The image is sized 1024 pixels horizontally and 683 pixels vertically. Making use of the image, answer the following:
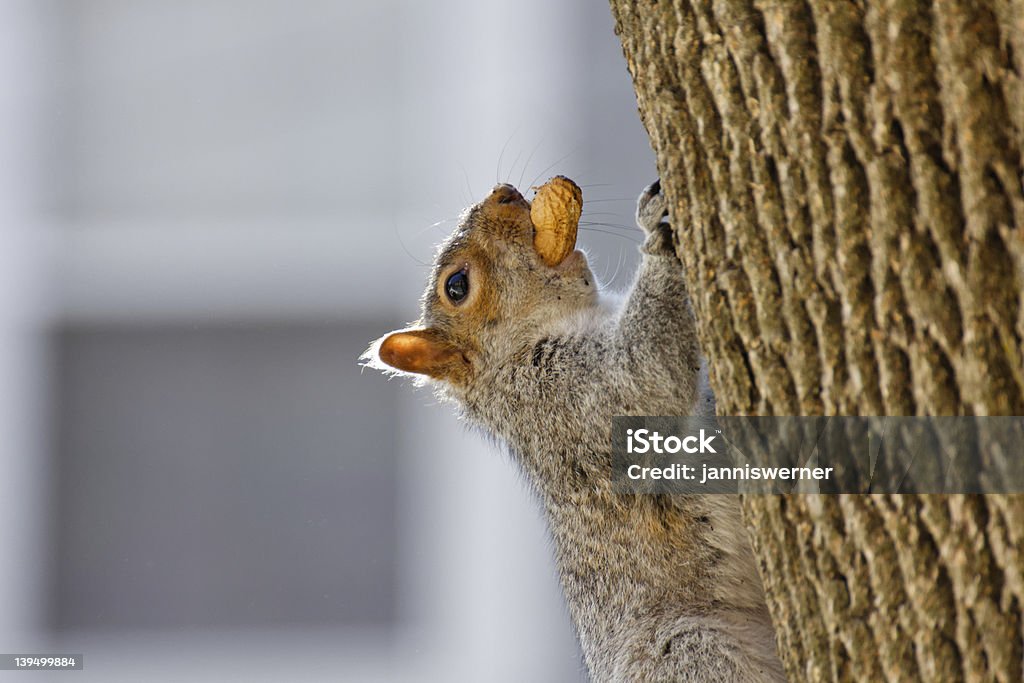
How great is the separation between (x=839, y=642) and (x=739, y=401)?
0.34 m

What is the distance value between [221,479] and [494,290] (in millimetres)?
3123

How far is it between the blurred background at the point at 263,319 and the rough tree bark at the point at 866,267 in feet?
12.3

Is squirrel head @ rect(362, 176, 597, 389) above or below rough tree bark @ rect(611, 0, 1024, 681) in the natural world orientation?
above

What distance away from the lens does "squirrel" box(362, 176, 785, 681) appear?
7.63 feet

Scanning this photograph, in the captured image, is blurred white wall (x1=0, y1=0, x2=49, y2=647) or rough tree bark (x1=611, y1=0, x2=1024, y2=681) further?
blurred white wall (x1=0, y1=0, x2=49, y2=647)

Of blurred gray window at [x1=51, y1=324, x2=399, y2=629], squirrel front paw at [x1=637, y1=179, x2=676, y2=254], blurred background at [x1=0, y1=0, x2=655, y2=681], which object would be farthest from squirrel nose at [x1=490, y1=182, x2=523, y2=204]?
blurred gray window at [x1=51, y1=324, x2=399, y2=629]

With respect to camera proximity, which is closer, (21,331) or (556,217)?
(556,217)

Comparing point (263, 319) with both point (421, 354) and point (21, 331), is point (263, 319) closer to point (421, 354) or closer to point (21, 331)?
point (21, 331)

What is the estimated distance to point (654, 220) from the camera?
7.27 feet

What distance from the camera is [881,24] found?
141cm

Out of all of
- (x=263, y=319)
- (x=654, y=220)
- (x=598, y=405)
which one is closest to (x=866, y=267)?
(x=654, y=220)

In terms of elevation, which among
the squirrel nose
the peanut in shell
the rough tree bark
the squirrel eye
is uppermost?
the squirrel nose

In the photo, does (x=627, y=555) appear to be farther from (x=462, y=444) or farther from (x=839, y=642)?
(x=462, y=444)

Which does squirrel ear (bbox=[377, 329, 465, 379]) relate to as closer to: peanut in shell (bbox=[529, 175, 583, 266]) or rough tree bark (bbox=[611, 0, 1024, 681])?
peanut in shell (bbox=[529, 175, 583, 266])
